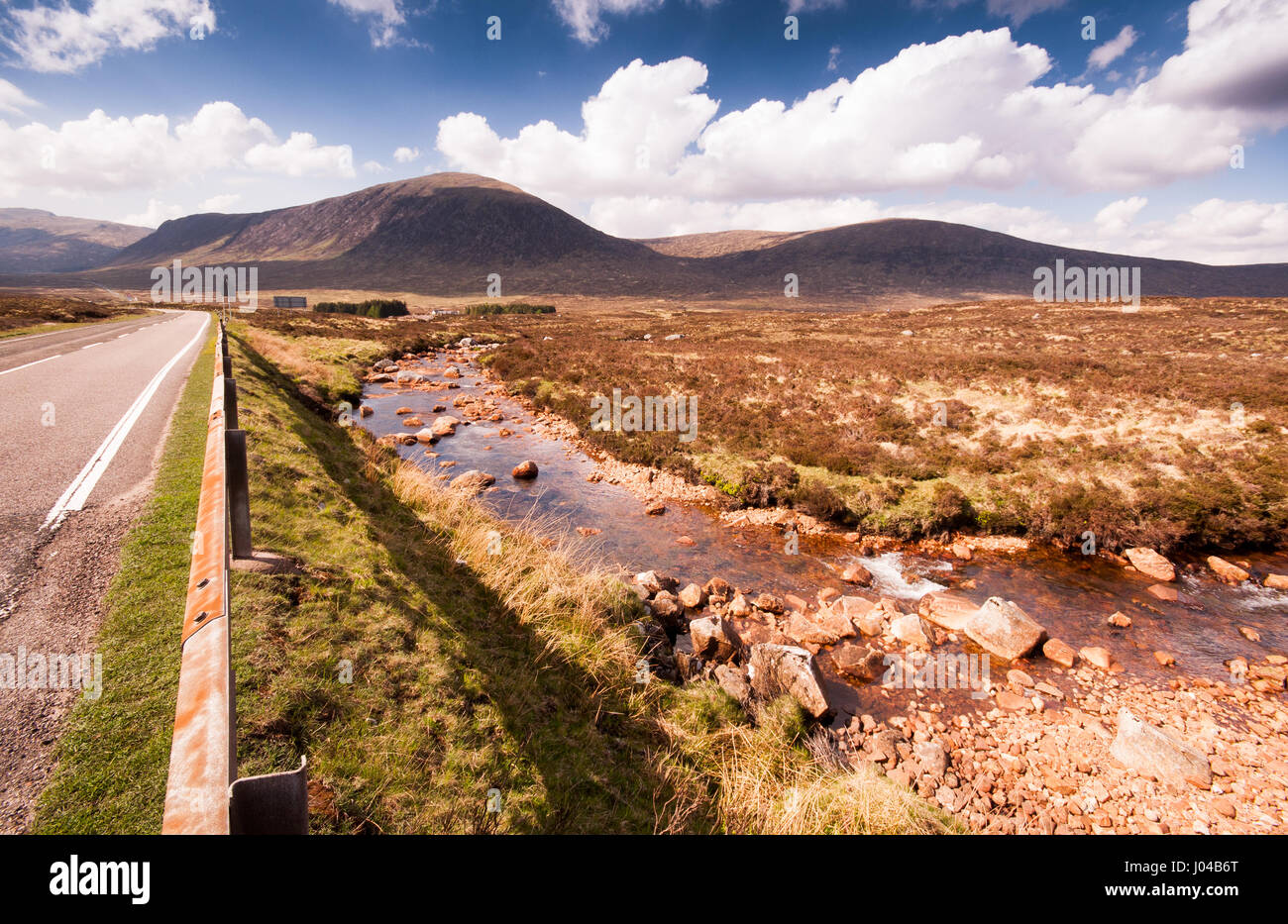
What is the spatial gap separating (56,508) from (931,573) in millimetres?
14171

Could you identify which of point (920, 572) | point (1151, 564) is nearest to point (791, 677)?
point (920, 572)

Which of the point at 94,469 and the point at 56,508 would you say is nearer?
the point at 56,508

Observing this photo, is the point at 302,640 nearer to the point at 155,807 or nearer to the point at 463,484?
the point at 155,807

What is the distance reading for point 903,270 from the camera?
183 metres

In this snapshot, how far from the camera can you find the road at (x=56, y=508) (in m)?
3.21

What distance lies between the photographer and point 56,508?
585 centimetres

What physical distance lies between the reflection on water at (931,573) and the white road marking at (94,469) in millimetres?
6414

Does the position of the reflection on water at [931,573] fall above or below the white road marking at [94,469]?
below

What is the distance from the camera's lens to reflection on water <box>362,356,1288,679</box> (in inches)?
355

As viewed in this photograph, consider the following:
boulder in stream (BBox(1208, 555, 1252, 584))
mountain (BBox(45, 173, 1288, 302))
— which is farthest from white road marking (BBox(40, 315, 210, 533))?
mountain (BBox(45, 173, 1288, 302))

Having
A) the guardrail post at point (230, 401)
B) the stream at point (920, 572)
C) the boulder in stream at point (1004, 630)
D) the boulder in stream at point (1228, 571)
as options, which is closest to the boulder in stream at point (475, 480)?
the stream at point (920, 572)

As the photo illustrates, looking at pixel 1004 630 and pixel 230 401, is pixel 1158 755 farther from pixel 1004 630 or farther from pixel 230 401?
pixel 230 401

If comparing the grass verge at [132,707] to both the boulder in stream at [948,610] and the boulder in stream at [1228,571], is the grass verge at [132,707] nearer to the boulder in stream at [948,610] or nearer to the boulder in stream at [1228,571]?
the boulder in stream at [948,610]
